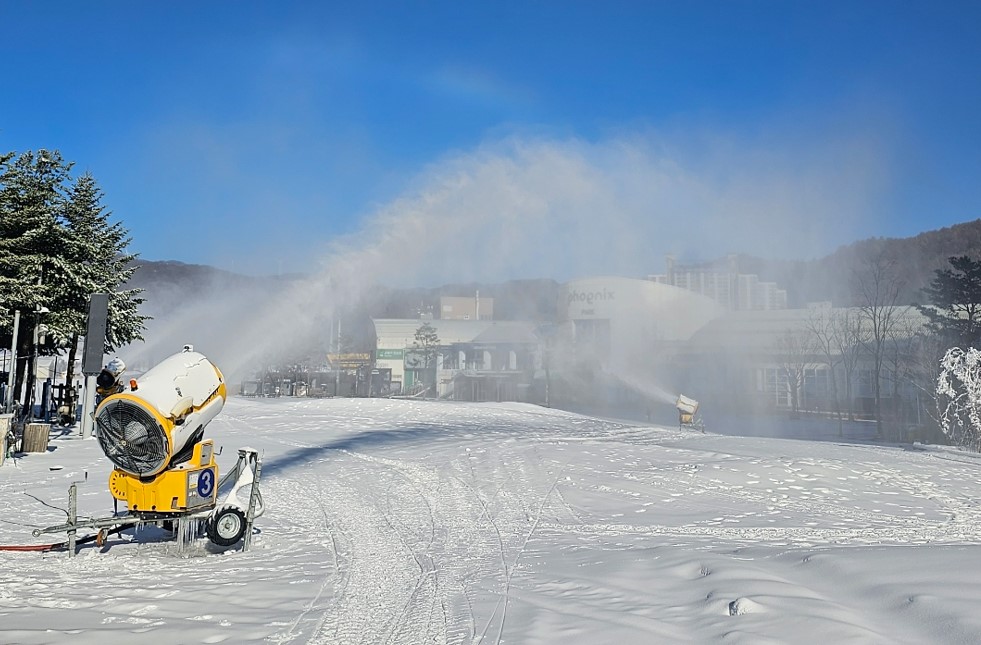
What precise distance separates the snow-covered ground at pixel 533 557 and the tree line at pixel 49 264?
22.4 feet

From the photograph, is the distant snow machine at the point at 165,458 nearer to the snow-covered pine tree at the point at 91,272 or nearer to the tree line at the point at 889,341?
the snow-covered pine tree at the point at 91,272

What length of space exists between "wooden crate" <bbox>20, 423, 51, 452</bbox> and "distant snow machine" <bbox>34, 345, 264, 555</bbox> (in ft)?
37.6

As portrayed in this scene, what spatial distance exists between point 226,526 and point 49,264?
62.7 ft

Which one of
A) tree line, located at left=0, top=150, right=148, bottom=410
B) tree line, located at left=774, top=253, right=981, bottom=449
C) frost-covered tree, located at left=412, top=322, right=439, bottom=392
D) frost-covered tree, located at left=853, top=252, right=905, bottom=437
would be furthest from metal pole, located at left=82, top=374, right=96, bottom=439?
frost-covered tree, located at left=412, top=322, right=439, bottom=392

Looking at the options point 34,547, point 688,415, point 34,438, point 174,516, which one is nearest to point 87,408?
point 34,438

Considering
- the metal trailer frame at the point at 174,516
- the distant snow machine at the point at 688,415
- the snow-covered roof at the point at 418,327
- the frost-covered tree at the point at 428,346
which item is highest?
the snow-covered roof at the point at 418,327

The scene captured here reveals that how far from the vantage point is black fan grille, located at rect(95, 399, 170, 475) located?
773 cm

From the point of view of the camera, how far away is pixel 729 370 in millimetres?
64438

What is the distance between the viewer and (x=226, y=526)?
26.7 feet

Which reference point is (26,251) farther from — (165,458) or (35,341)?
(165,458)

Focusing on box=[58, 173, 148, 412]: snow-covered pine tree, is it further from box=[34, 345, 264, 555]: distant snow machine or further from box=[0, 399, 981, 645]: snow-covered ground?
box=[34, 345, 264, 555]: distant snow machine

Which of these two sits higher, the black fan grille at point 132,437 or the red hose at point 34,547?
the black fan grille at point 132,437

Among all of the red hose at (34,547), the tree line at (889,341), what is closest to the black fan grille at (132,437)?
the red hose at (34,547)

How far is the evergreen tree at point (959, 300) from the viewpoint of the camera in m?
40.2
